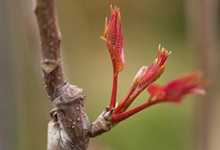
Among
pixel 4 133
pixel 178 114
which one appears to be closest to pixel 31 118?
pixel 4 133

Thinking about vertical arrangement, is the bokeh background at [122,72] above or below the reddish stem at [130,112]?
A: above

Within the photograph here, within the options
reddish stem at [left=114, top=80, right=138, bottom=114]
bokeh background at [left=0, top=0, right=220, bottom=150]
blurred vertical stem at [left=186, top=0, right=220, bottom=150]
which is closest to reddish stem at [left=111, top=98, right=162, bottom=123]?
reddish stem at [left=114, top=80, right=138, bottom=114]

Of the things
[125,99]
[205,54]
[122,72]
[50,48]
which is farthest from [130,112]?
[122,72]

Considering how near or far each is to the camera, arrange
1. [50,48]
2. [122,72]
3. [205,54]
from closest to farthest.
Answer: [50,48], [205,54], [122,72]

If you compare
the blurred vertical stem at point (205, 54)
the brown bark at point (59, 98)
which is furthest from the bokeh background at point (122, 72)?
the brown bark at point (59, 98)

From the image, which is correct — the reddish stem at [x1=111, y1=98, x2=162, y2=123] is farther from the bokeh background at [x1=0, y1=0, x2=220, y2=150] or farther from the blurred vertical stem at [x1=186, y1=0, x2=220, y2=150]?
the blurred vertical stem at [x1=186, y1=0, x2=220, y2=150]

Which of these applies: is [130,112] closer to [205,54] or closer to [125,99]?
[125,99]

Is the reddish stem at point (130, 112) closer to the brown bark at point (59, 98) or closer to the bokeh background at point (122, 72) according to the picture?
the brown bark at point (59, 98)
